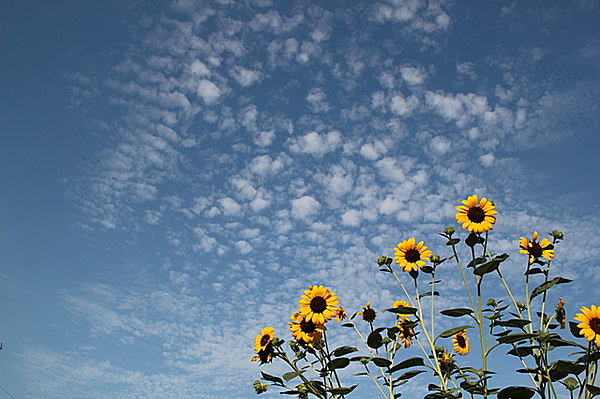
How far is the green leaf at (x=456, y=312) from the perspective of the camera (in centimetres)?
321

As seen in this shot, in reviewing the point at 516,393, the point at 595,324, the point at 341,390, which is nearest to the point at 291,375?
the point at 341,390

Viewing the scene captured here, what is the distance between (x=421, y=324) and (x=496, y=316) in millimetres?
591

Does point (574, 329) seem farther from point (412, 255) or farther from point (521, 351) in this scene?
point (412, 255)

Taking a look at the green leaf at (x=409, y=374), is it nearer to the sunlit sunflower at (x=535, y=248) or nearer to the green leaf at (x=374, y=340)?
the green leaf at (x=374, y=340)

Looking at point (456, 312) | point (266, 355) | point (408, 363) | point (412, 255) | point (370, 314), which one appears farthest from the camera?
point (370, 314)

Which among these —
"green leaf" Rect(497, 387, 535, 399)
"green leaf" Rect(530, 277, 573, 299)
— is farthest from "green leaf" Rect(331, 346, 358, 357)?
"green leaf" Rect(530, 277, 573, 299)

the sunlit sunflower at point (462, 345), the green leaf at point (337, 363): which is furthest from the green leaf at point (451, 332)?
the sunlit sunflower at point (462, 345)

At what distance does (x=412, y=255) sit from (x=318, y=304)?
108 centimetres

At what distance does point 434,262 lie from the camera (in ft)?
13.7

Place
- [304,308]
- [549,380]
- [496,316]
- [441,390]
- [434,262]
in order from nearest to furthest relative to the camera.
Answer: [549,380] < [441,390] < [496,316] < [304,308] < [434,262]

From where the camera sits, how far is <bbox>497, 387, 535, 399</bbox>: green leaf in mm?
2892

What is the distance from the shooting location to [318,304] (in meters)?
3.89

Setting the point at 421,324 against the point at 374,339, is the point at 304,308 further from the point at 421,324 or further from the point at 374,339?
the point at 421,324

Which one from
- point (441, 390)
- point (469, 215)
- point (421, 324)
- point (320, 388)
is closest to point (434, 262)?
point (469, 215)
